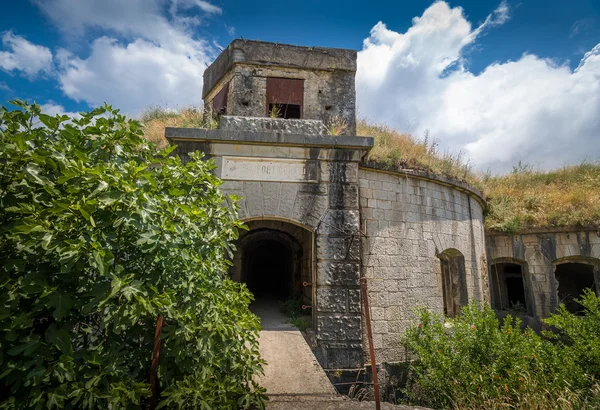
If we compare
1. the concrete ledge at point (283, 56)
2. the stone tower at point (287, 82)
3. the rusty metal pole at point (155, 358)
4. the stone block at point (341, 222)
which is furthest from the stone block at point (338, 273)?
the concrete ledge at point (283, 56)

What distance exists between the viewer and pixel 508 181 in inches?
522

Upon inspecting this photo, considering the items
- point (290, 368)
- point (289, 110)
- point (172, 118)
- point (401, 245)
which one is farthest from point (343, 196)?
point (172, 118)

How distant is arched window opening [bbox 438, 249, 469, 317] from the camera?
26.5ft

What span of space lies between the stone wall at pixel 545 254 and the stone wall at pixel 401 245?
135 inches

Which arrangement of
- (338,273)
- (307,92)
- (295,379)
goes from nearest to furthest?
(295,379) < (338,273) < (307,92)

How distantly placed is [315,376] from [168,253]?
8.22ft

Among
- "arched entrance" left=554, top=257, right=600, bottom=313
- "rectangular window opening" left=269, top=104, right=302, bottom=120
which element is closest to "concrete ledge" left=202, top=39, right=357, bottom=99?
"rectangular window opening" left=269, top=104, right=302, bottom=120

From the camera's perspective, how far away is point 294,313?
6.90m

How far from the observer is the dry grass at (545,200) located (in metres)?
10.3

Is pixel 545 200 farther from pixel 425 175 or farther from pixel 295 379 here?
pixel 295 379

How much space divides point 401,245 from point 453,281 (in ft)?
8.01

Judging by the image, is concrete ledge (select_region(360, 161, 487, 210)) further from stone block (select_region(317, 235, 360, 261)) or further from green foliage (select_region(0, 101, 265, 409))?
green foliage (select_region(0, 101, 265, 409))

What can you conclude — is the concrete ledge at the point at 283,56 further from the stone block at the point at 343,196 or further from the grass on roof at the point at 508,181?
the stone block at the point at 343,196

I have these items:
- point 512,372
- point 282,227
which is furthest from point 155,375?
point 282,227
